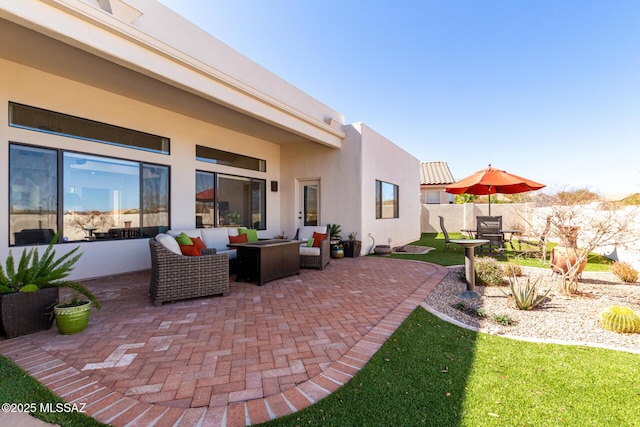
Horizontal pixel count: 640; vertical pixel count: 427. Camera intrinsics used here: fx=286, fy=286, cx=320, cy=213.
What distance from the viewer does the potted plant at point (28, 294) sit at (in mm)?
3023

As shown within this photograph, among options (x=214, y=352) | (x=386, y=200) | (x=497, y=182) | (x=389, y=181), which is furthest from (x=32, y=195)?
(x=497, y=182)

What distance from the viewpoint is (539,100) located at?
35.2ft

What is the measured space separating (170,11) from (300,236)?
17.7 feet

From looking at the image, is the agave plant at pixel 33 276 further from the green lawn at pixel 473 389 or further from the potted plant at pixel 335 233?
the potted plant at pixel 335 233

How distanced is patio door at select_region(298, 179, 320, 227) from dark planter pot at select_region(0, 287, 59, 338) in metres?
7.05

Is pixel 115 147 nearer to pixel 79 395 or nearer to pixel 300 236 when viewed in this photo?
pixel 300 236

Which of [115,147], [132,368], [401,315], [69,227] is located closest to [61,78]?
[115,147]

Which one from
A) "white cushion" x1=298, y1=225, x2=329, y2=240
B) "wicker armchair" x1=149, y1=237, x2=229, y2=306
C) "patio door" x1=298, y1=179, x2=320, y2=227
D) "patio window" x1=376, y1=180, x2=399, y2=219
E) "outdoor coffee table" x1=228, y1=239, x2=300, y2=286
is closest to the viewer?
"wicker armchair" x1=149, y1=237, x2=229, y2=306

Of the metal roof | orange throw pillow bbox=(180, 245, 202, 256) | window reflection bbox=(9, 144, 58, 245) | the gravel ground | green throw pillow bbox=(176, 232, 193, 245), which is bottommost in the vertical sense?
the gravel ground

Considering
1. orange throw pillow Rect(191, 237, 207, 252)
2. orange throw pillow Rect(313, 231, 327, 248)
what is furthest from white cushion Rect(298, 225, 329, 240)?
orange throw pillow Rect(191, 237, 207, 252)

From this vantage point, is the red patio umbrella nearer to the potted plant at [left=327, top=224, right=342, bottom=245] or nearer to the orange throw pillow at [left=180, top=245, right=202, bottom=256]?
the potted plant at [left=327, top=224, right=342, bottom=245]

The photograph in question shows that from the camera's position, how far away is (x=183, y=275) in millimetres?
4305

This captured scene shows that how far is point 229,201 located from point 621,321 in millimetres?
8287

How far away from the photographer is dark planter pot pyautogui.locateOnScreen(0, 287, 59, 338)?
301 centimetres
